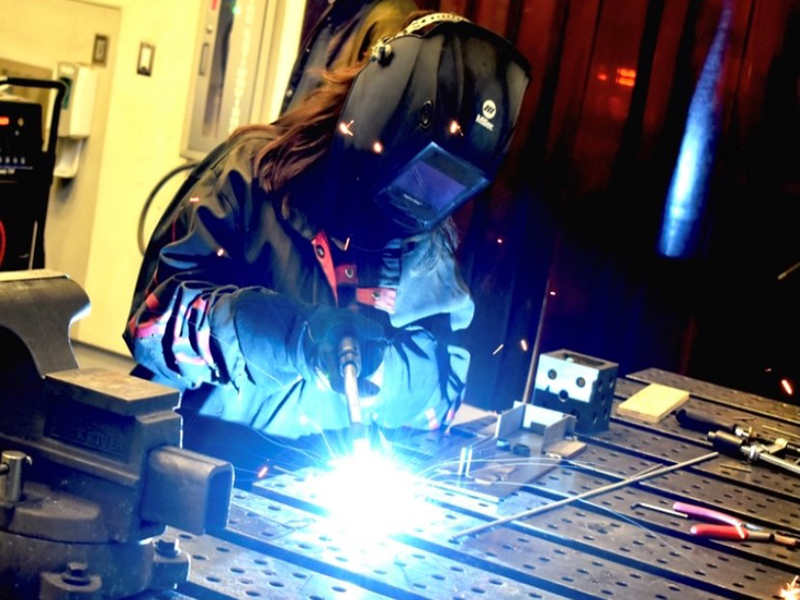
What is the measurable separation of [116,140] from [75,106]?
8.4 inches

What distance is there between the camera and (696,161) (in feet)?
12.4

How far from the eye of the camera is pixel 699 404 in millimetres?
2842

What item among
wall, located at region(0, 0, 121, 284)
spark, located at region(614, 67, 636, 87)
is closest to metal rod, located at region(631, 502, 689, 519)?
spark, located at region(614, 67, 636, 87)

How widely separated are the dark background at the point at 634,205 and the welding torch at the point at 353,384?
2.41 metres

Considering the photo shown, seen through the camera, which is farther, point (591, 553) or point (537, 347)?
point (537, 347)

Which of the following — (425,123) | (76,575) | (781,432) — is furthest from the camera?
(781,432)

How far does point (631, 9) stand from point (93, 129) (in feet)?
7.81

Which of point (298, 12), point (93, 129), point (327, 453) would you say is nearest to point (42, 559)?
point (327, 453)

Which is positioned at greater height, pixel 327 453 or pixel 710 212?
pixel 710 212

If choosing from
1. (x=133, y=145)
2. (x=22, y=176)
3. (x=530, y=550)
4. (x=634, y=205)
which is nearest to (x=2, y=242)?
(x=22, y=176)

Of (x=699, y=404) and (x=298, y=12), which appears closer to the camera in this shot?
(x=699, y=404)

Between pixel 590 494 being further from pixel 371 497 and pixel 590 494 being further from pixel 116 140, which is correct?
pixel 116 140

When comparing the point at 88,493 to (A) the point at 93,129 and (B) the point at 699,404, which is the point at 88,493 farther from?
(A) the point at 93,129

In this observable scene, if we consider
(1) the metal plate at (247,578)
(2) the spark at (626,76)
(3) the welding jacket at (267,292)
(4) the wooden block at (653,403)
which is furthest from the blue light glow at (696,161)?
(1) the metal plate at (247,578)
